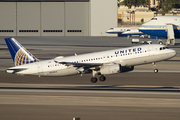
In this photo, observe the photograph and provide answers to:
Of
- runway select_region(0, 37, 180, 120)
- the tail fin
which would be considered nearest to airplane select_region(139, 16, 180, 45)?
runway select_region(0, 37, 180, 120)

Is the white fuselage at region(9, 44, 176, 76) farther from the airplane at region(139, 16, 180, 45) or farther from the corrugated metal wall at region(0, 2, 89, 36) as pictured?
the corrugated metal wall at region(0, 2, 89, 36)

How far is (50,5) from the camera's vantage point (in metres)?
145

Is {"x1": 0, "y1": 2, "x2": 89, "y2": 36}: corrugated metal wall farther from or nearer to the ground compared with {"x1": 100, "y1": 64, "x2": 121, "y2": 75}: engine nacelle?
farther from the ground

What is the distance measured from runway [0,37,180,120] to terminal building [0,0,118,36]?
9405cm

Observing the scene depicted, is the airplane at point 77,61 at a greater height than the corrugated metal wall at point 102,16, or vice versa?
the corrugated metal wall at point 102,16

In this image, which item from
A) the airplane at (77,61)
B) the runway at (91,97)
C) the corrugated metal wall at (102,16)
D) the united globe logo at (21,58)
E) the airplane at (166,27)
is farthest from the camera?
the corrugated metal wall at (102,16)

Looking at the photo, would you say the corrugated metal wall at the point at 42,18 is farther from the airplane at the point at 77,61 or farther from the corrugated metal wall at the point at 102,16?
the airplane at the point at 77,61

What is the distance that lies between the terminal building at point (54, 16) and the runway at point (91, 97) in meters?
94.1

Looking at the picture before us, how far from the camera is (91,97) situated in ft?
120

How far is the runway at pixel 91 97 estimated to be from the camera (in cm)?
2998

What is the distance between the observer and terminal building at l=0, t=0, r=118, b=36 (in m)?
144

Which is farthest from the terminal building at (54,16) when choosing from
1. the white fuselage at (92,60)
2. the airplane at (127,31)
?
the white fuselage at (92,60)

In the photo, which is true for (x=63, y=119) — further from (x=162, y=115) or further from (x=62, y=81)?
(x=62, y=81)

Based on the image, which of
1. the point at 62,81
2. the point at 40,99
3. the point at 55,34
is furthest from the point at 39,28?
the point at 40,99
